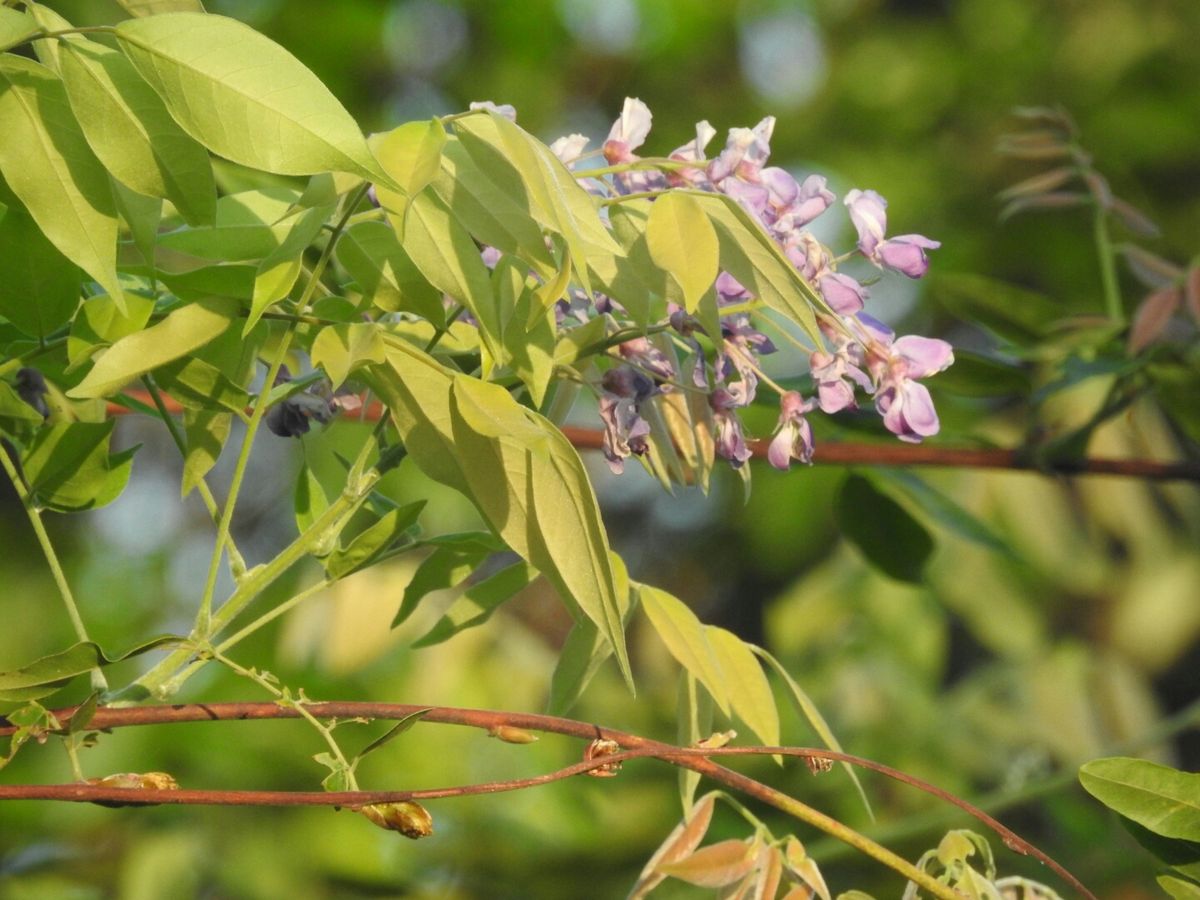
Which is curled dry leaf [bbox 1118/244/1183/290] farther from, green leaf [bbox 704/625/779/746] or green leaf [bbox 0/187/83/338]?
green leaf [bbox 0/187/83/338]

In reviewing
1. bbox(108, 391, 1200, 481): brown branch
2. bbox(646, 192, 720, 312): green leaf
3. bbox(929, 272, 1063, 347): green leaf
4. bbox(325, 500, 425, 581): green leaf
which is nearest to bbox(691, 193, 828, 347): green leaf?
bbox(646, 192, 720, 312): green leaf

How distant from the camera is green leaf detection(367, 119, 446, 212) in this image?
325 mm

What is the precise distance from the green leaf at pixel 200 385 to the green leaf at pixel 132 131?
0.05m

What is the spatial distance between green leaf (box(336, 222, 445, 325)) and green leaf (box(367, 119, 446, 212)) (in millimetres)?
34

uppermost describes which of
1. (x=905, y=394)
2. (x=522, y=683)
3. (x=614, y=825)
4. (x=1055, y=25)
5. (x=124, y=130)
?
(x=124, y=130)

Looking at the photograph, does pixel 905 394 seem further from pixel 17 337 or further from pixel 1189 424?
pixel 1189 424

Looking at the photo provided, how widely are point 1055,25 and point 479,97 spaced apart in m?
1.07

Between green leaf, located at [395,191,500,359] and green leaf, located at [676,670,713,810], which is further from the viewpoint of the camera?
green leaf, located at [676,670,713,810]

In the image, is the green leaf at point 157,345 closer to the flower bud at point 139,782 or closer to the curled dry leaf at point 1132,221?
the flower bud at point 139,782

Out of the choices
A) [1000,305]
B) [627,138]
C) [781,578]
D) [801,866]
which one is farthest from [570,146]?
[781,578]

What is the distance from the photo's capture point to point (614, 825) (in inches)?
53.0

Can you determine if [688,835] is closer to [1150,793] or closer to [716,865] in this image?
[716,865]

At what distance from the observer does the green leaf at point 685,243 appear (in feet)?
1.09

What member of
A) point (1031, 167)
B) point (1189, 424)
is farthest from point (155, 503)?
point (1189, 424)
